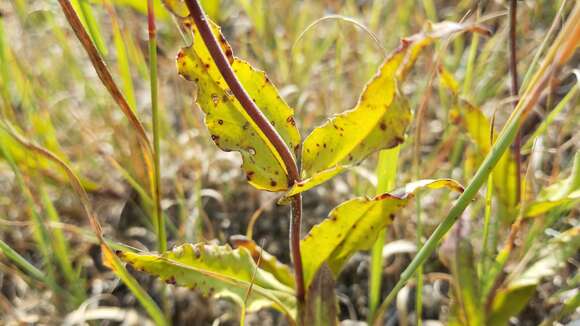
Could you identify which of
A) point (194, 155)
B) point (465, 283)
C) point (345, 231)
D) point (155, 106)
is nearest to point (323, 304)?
point (345, 231)

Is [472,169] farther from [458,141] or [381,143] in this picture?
[381,143]

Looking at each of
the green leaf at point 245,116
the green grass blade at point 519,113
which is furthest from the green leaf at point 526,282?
the green leaf at point 245,116

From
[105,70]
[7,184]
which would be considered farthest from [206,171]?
[105,70]

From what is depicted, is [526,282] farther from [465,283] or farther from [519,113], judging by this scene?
[519,113]

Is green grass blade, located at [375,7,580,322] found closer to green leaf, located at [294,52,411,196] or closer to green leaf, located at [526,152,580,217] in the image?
green leaf, located at [294,52,411,196]

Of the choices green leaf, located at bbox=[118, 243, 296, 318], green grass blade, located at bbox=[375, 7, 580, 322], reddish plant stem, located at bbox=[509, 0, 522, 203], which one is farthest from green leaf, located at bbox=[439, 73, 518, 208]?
green leaf, located at bbox=[118, 243, 296, 318]

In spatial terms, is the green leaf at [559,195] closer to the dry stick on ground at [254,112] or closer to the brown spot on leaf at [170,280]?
the dry stick on ground at [254,112]
